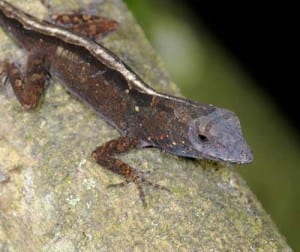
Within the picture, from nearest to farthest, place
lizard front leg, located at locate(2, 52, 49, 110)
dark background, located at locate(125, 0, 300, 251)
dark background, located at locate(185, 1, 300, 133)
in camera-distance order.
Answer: lizard front leg, located at locate(2, 52, 49, 110) → dark background, located at locate(125, 0, 300, 251) → dark background, located at locate(185, 1, 300, 133)

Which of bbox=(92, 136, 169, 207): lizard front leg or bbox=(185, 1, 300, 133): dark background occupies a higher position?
bbox=(92, 136, 169, 207): lizard front leg

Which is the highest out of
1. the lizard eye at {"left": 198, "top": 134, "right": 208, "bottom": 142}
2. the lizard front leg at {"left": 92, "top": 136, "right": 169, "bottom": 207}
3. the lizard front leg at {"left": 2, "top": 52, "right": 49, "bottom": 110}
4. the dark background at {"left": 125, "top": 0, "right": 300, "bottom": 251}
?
the lizard eye at {"left": 198, "top": 134, "right": 208, "bottom": 142}

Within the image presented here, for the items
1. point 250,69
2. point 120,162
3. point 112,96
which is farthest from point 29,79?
point 250,69

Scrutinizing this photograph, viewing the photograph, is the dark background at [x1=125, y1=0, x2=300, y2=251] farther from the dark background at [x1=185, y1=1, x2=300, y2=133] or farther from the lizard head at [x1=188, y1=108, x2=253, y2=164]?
the lizard head at [x1=188, y1=108, x2=253, y2=164]

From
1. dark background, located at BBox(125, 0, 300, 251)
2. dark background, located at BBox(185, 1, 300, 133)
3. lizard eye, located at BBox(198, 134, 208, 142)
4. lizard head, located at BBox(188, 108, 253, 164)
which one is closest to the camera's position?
lizard head, located at BBox(188, 108, 253, 164)

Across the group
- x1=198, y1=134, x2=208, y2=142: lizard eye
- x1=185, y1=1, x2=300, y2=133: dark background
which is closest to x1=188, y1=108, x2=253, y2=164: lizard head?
x1=198, y1=134, x2=208, y2=142: lizard eye

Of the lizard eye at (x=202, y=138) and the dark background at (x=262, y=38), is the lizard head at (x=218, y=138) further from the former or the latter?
the dark background at (x=262, y=38)

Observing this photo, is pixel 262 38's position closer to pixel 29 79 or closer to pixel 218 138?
pixel 29 79

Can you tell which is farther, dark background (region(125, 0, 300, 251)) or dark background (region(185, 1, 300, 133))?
dark background (region(185, 1, 300, 133))
